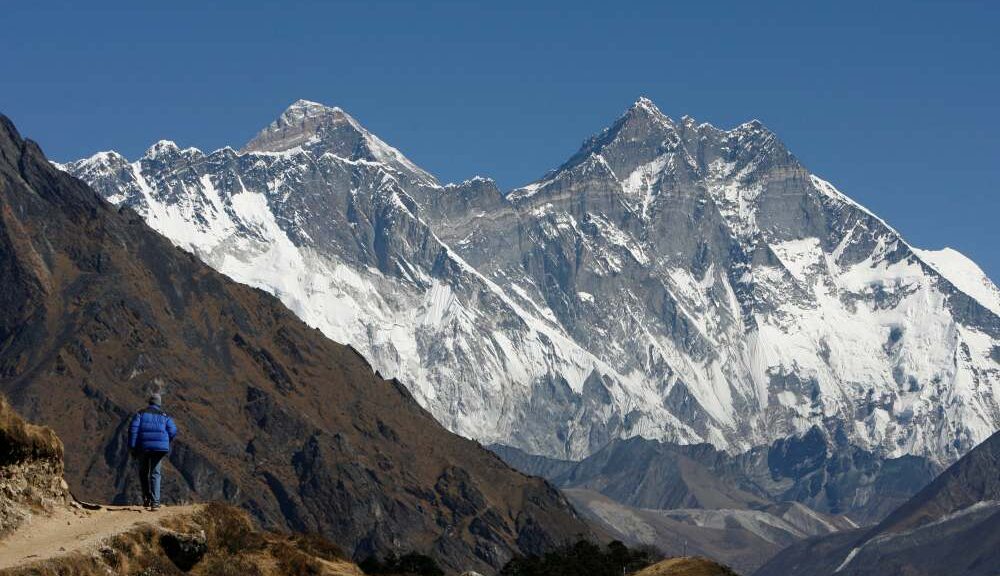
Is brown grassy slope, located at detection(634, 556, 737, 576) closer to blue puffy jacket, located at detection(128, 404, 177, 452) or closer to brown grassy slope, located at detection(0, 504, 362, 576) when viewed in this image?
brown grassy slope, located at detection(0, 504, 362, 576)

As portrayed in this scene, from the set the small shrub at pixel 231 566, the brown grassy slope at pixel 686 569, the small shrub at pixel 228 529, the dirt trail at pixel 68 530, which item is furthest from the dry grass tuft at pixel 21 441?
the brown grassy slope at pixel 686 569

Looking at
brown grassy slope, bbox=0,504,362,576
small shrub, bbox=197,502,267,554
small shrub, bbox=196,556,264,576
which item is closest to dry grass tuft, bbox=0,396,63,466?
brown grassy slope, bbox=0,504,362,576

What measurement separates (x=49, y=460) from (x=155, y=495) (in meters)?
3.29

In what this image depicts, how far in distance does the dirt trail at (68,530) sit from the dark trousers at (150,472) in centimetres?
65

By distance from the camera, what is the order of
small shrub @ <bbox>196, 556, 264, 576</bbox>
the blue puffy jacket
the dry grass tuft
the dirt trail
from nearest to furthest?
1. the dirt trail
2. the dry grass tuft
3. the blue puffy jacket
4. small shrub @ <bbox>196, 556, 264, 576</bbox>

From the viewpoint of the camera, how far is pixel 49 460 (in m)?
48.6

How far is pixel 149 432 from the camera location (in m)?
48.7

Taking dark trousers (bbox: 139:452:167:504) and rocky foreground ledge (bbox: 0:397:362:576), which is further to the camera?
dark trousers (bbox: 139:452:167:504)

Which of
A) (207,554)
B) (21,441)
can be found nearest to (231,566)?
(207,554)

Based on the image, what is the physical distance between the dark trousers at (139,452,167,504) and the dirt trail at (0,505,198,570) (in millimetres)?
648

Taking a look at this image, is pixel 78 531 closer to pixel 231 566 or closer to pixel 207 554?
pixel 207 554

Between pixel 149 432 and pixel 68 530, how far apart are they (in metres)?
3.21

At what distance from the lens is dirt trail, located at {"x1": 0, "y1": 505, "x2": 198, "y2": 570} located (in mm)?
45094

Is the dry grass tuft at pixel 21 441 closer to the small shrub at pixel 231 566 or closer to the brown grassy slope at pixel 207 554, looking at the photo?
the brown grassy slope at pixel 207 554
